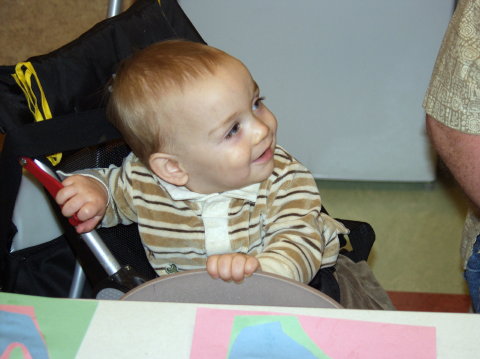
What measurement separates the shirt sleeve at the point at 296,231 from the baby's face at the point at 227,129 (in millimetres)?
57

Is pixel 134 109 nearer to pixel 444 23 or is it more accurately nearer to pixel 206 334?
pixel 206 334

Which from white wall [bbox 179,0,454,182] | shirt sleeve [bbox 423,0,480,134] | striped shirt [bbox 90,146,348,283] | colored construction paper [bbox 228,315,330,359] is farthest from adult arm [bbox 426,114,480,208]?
white wall [bbox 179,0,454,182]

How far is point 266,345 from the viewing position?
2.17ft

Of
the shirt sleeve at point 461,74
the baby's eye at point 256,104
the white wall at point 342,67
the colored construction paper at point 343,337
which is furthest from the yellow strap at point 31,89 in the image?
the white wall at point 342,67

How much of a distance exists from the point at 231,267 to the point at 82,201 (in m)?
0.36

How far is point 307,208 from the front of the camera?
1077 mm

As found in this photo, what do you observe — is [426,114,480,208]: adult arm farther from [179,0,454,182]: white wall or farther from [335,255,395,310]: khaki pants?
[179,0,454,182]: white wall

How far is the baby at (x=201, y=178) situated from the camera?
1.03 meters

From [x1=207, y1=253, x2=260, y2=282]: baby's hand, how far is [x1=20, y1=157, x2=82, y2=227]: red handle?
1.08ft

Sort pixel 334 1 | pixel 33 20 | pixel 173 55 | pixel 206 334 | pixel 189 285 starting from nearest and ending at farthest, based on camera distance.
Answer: pixel 206 334, pixel 189 285, pixel 173 55, pixel 334 1, pixel 33 20

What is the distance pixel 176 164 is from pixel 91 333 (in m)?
0.46

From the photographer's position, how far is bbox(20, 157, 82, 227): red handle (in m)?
1.01

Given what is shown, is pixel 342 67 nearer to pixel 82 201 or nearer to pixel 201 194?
pixel 201 194

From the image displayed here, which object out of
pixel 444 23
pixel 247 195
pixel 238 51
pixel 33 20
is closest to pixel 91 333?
pixel 247 195
